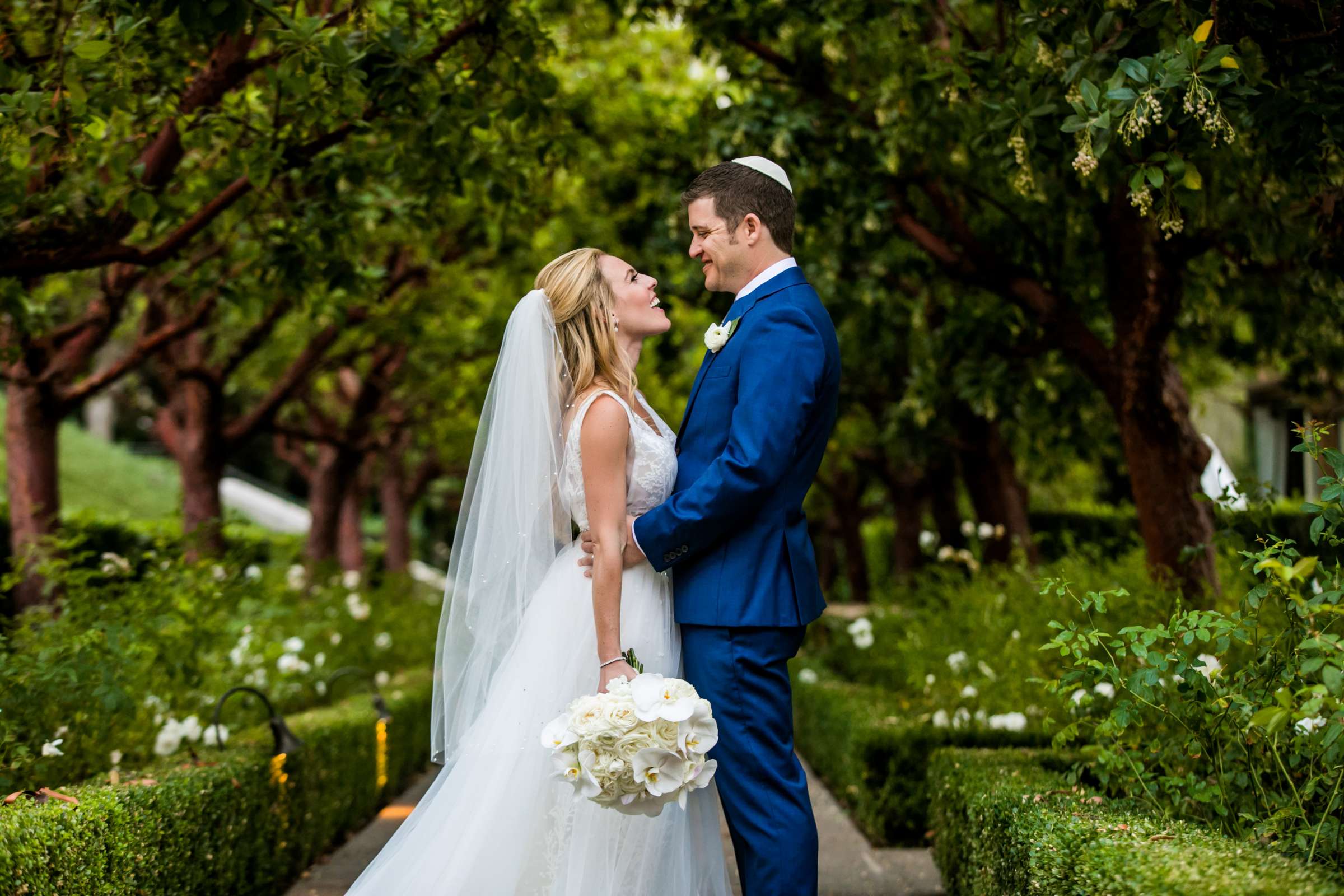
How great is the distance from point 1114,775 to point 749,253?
7.10 ft

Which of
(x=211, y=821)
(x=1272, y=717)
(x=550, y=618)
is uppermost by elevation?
(x=550, y=618)

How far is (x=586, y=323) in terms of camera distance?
382cm

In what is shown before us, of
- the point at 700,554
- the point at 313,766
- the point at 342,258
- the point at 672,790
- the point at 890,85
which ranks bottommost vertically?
the point at 313,766

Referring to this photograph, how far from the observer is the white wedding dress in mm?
3352

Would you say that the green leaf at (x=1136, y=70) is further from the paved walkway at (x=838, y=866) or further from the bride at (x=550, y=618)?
the paved walkway at (x=838, y=866)

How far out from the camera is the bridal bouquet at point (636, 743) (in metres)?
2.94

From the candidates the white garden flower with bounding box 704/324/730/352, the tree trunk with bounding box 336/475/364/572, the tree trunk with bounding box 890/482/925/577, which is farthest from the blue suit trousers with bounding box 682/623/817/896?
the tree trunk with bounding box 336/475/364/572

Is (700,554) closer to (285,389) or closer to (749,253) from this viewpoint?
(749,253)

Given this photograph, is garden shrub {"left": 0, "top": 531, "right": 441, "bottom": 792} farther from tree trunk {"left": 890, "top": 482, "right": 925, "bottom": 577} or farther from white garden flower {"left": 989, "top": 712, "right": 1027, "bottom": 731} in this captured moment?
tree trunk {"left": 890, "top": 482, "right": 925, "bottom": 577}

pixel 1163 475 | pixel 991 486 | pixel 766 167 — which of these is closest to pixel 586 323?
pixel 766 167

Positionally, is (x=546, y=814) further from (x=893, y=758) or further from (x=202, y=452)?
(x=202, y=452)

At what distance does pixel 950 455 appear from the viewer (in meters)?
11.7

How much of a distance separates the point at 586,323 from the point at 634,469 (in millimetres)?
544

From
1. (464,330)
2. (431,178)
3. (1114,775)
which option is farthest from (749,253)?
(464,330)
